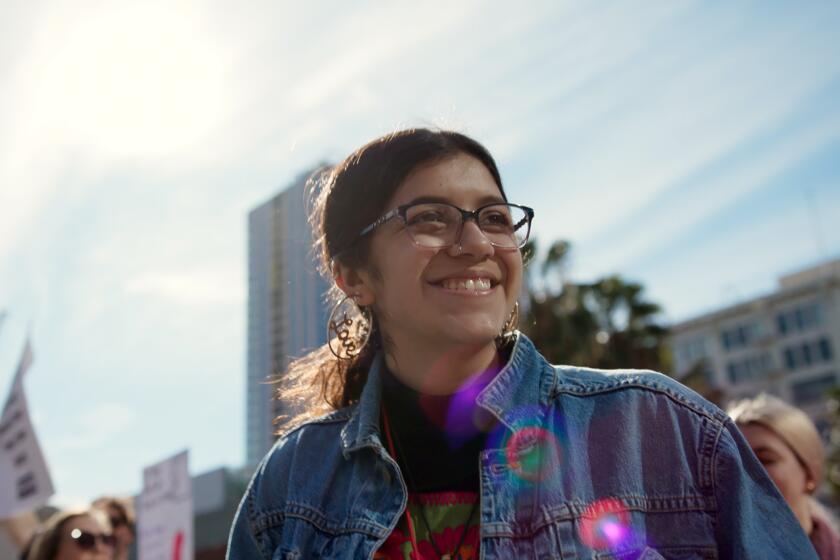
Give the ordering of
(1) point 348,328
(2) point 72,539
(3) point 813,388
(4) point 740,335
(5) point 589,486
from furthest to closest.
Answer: (4) point 740,335 < (3) point 813,388 < (2) point 72,539 < (1) point 348,328 < (5) point 589,486

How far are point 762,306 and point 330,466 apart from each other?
56207 mm

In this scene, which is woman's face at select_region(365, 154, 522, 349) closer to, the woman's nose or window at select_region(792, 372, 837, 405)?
the woman's nose

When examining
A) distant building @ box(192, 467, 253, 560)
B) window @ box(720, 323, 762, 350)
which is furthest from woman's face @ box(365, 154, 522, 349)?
window @ box(720, 323, 762, 350)

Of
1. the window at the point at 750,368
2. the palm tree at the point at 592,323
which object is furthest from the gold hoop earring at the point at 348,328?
the window at the point at 750,368

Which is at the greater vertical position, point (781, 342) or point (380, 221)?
point (781, 342)

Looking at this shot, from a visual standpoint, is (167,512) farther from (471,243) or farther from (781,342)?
(781,342)

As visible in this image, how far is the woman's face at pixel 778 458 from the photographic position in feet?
10.7

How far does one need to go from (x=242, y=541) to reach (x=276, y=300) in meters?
2.16

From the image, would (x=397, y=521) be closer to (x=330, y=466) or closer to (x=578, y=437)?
(x=330, y=466)

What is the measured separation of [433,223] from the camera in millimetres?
2053

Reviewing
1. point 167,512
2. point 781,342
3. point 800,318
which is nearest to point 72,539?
point 167,512

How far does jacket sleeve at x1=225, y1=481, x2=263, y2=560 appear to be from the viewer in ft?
7.10

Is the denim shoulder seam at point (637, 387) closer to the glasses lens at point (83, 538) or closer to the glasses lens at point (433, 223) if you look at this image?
the glasses lens at point (433, 223)

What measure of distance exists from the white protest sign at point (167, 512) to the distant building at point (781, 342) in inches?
1886
